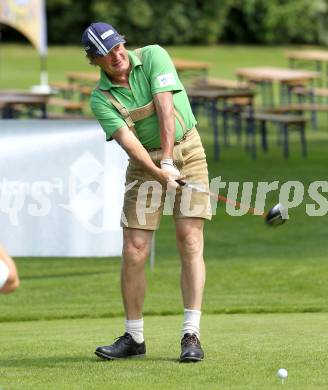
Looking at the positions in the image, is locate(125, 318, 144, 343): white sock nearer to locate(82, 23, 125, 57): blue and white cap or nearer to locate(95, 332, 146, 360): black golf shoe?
locate(95, 332, 146, 360): black golf shoe

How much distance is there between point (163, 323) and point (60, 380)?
2.94m

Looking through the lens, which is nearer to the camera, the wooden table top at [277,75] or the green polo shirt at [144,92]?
the green polo shirt at [144,92]

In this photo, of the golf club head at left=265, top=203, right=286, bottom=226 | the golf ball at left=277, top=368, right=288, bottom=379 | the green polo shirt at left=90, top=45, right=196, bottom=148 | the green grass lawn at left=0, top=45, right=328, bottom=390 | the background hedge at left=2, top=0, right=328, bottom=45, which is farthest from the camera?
the background hedge at left=2, top=0, right=328, bottom=45

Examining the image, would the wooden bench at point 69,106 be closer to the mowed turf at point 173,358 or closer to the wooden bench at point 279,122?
the wooden bench at point 279,122

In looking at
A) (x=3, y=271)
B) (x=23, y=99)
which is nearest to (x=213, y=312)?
(x=3, y=271)

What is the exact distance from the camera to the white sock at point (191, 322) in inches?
311

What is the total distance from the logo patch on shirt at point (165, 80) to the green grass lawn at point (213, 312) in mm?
1604

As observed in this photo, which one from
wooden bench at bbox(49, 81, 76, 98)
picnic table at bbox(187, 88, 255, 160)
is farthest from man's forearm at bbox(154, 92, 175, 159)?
wooden bench at bbox(49, 81, 76, 98)

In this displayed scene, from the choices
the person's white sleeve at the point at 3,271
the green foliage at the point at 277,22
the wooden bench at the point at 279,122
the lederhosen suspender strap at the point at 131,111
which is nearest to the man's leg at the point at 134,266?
the lederhosen suspender strap at the point at 131,111

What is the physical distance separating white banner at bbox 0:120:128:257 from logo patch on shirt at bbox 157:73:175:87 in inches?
174

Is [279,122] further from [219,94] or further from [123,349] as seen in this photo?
[123,349]

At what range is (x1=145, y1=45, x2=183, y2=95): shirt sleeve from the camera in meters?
7.83

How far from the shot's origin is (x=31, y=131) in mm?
12438

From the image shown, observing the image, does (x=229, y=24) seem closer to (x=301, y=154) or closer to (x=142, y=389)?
(x=301, y=154)
